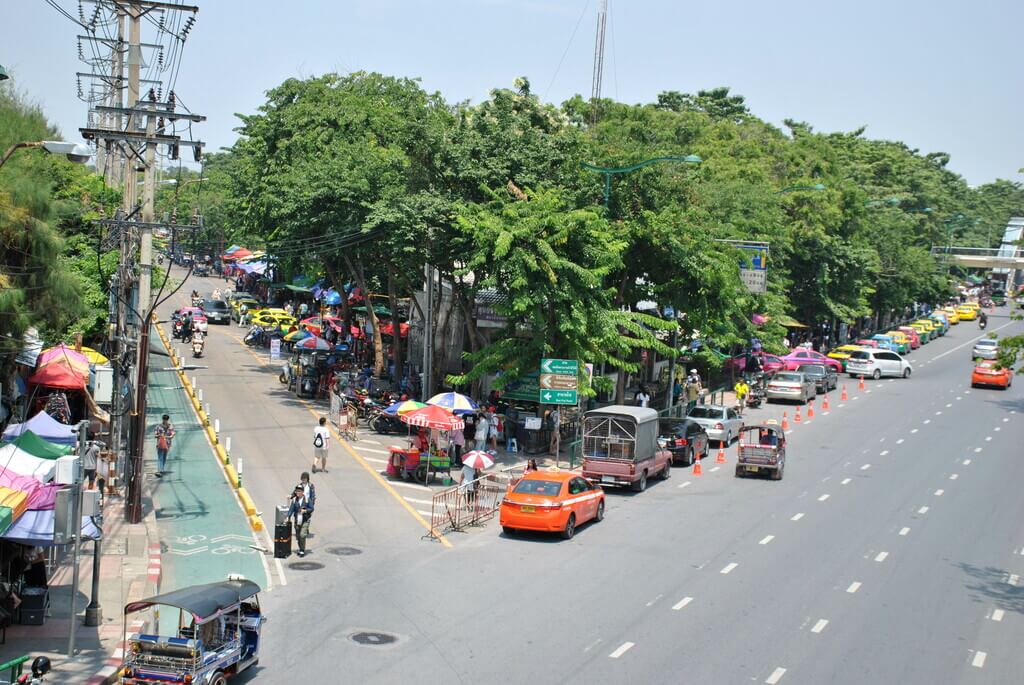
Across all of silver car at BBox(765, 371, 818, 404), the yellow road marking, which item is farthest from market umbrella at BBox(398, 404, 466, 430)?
silver car at BBox(765, 371, 818, 404)

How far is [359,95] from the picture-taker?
51.7 meters

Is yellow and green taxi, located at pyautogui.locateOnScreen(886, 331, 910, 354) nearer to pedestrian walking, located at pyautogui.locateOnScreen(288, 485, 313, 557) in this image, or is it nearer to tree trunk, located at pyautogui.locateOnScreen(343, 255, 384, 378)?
tree trunk, located at pyautogui.locateOnScreen(343, 255, 384, 378)

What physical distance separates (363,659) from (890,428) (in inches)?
1316

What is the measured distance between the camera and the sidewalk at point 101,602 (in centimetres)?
1634

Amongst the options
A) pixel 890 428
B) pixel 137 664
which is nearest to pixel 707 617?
pixel 137 664

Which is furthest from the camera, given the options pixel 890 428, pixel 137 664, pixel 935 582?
pixel 890 428

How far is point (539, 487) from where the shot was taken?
84.1 feet

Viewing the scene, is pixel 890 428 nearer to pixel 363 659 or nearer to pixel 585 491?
pixel 585 491

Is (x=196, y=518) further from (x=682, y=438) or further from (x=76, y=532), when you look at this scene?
(x=682, y=438)

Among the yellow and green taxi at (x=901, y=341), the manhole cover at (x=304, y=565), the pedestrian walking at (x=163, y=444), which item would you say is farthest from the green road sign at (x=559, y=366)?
the yellow and green taxi at (x=901, y=341)

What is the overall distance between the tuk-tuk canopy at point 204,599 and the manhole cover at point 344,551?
23.8 feet

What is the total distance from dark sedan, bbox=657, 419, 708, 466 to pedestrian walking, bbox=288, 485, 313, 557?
48.4 ft

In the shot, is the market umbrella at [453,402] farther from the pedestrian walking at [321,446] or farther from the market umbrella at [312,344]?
the market umbrella at [312,344]

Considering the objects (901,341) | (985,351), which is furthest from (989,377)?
(901,341)
